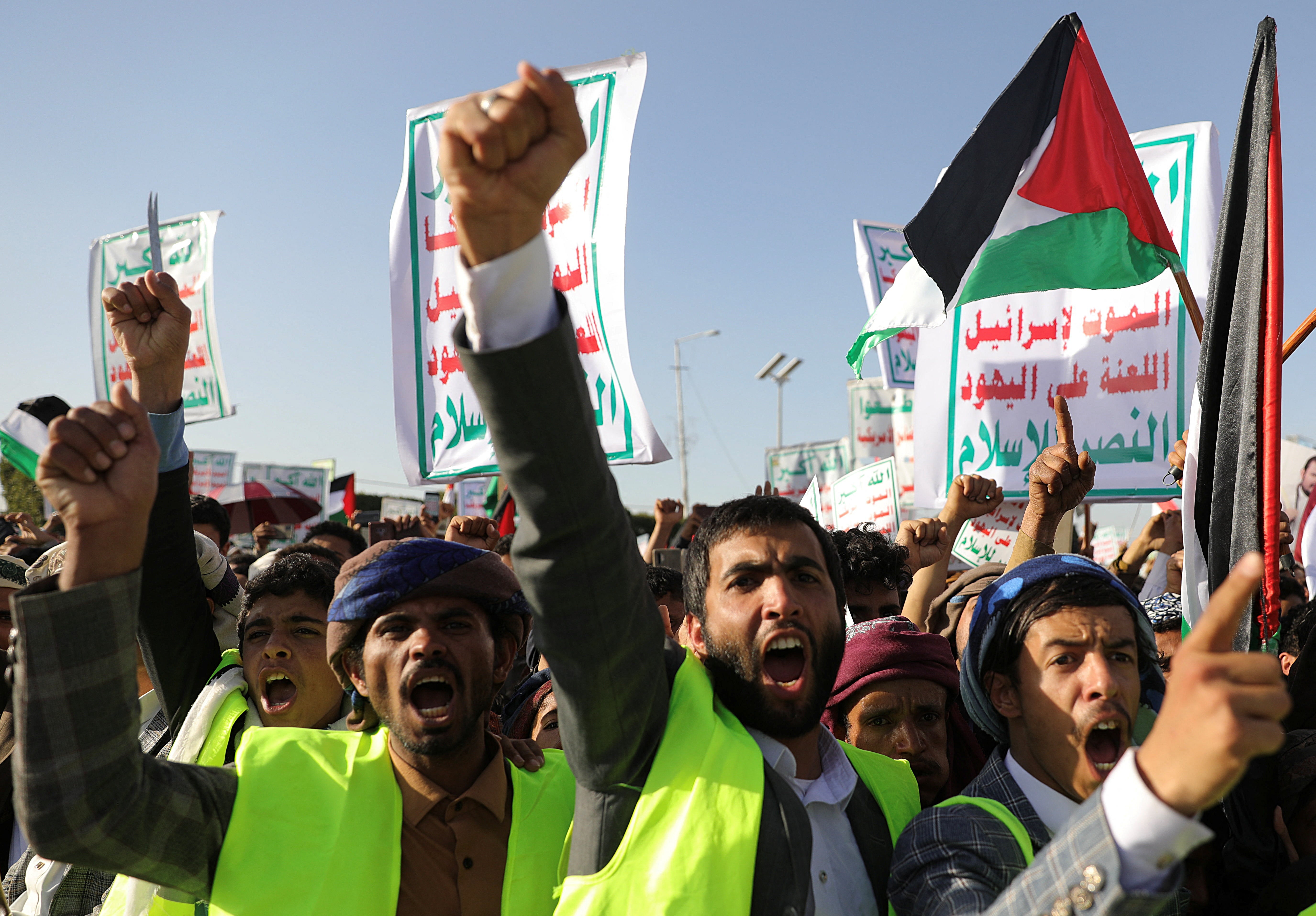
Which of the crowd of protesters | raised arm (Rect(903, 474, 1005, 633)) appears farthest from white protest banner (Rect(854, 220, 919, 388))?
the crowd of protesters

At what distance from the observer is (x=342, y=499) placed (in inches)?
478

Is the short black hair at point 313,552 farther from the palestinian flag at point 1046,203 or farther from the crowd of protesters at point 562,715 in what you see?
the palestinian flag at point 1046,203

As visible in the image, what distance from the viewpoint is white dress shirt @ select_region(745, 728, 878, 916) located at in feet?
5.93

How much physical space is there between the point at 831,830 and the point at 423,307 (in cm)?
379

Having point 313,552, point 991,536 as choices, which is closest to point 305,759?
point 313,552

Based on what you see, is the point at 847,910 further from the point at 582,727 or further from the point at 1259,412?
the point at 1259,412

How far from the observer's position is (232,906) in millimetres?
1837

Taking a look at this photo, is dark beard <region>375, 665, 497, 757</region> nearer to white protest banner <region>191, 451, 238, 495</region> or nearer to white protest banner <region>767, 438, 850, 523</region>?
white protest banner <region>767, 438, 850, 523</region>

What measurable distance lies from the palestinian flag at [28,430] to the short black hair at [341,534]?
3.47 metres

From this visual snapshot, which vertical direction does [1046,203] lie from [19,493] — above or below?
above

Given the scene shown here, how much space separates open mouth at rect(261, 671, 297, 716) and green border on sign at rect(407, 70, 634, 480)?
1.71 m

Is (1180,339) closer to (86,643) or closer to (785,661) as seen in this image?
(785,661)

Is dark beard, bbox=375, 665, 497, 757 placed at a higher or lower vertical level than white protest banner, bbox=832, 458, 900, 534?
higher

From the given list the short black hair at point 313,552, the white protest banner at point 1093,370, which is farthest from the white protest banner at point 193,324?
the white protest banner at point 1093,370
